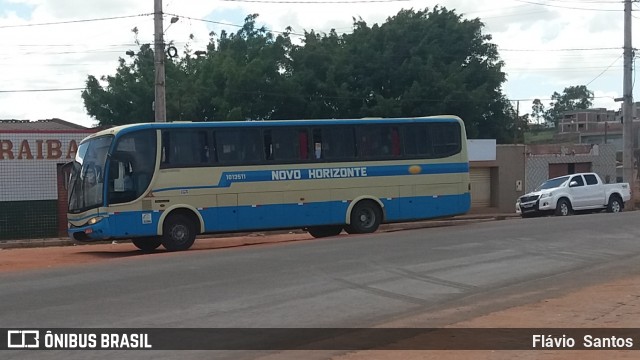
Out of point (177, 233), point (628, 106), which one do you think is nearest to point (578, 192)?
point (628, 106)

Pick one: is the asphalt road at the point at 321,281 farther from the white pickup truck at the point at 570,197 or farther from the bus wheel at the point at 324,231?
the white pickup truck at the point at 570,197

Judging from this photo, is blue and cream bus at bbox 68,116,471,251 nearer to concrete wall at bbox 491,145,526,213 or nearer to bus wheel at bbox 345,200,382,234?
bus wheel at bbox 345,200,382,234

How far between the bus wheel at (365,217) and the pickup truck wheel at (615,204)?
48.3 ft

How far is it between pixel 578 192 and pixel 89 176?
67.5 ft

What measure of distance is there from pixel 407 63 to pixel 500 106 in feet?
25.6

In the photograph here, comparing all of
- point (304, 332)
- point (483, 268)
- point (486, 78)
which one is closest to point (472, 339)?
point (304, 332)

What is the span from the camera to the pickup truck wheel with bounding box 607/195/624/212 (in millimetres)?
35438

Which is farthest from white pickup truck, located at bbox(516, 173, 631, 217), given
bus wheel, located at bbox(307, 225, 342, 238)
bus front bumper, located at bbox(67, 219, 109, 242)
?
bus front bumper, located at bbox(67, 219, 109, 242)

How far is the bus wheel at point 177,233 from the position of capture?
70.6 ft

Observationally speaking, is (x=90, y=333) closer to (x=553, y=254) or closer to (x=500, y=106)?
(x=553, y=254)

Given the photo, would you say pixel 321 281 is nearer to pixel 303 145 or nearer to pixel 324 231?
pixel 303 145

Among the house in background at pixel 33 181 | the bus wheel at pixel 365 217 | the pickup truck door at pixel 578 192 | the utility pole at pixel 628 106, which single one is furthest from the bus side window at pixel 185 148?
the utility pole at pixel 628 106

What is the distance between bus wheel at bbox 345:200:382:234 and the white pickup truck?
1171cm

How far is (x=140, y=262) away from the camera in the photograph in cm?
1805
